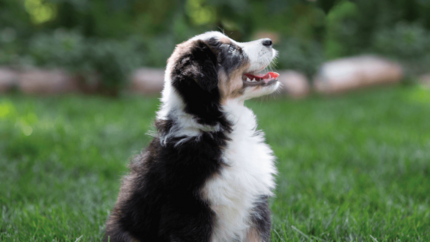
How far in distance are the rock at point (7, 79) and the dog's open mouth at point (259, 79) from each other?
6.40 m

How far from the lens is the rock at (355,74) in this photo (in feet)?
30.4

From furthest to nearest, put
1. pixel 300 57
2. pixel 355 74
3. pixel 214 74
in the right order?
pixel 355 74, pixel 300 57, pixel 214 74

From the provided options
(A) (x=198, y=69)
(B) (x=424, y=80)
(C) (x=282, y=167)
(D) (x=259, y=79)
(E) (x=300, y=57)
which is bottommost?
(B) (x=424, y=80)

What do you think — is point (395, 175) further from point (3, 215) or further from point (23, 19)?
point (23, 19)

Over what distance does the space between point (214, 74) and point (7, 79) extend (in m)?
6.54

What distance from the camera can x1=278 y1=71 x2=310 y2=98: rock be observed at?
8.52 meters

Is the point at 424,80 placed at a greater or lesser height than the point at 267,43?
lesser

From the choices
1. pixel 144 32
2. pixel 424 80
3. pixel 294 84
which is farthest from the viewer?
pixel 424 80

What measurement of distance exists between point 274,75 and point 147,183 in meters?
1.05

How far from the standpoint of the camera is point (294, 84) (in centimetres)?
861

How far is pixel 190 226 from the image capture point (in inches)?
83.0

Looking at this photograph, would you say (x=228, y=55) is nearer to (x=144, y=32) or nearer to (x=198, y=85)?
(x=198, y=85)

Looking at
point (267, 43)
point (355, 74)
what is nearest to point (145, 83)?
point (355, 74)

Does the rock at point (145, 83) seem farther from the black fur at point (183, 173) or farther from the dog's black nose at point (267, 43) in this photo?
the black fur at point (183, 173)
